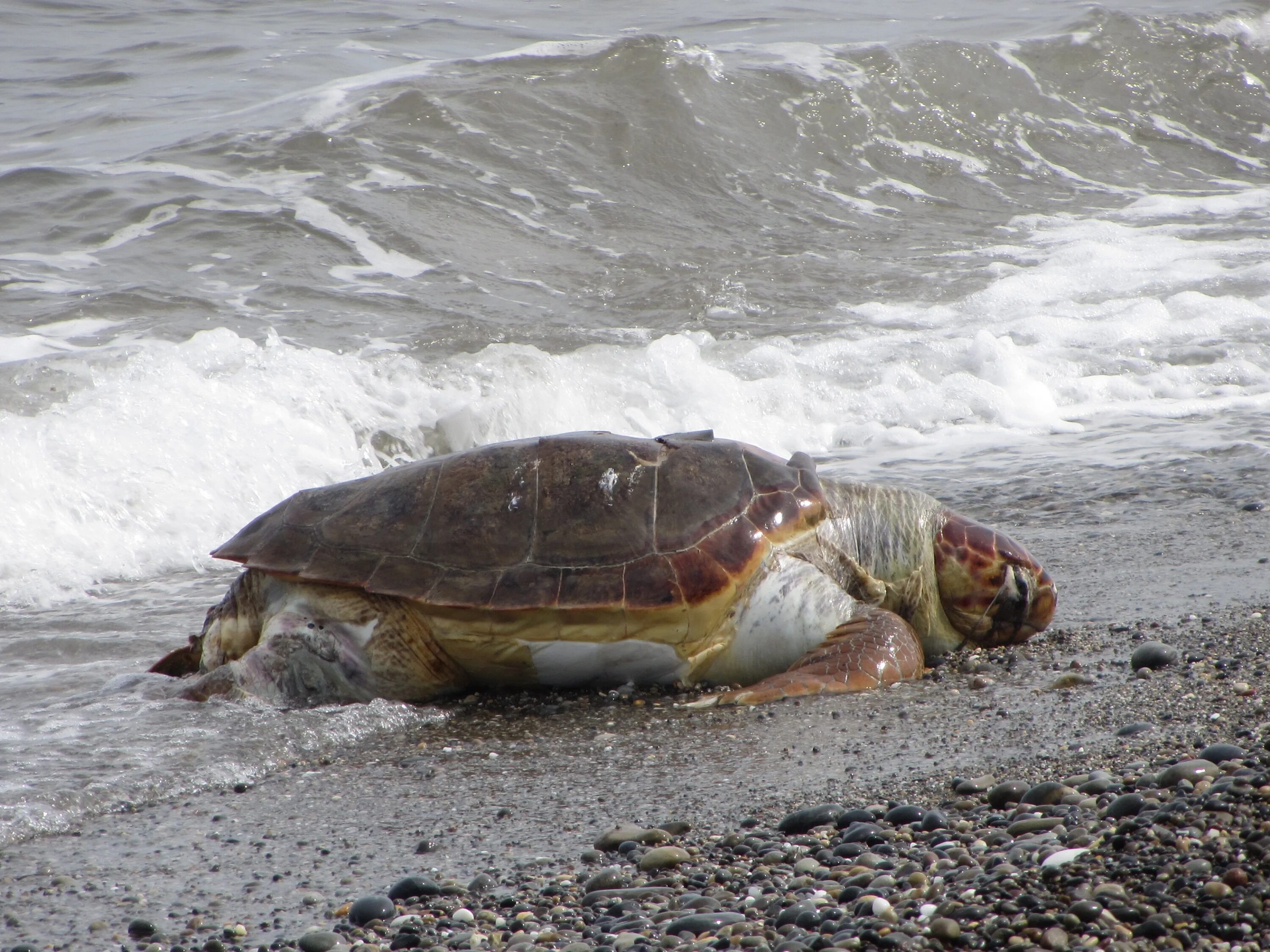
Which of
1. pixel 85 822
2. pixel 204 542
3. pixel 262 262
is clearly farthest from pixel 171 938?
pixel 262 262

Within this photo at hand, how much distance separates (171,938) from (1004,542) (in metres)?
2.94

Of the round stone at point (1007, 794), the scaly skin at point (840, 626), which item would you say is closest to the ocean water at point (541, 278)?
the scaly skin at point (840, 626)

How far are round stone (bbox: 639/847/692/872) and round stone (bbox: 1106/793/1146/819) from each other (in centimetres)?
81

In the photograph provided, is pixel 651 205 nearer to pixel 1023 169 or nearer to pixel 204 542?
pixel 1023 169

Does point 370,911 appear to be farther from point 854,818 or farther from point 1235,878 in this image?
point 1235,878

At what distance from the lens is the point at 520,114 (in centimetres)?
1320

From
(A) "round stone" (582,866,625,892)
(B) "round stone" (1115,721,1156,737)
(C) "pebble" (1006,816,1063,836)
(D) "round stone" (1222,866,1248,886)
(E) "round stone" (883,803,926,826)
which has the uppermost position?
Result: (D) "round stone" (1222,866,1248,886)

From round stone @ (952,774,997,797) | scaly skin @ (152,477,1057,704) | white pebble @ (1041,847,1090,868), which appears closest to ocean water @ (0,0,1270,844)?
scaly skin @ (152,477,1057,704)

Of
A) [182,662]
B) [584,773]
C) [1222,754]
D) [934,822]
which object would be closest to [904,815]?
[934,822]

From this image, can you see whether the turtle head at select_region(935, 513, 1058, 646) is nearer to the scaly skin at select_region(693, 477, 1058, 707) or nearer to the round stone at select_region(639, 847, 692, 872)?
the scaly skin at select_region(693, 477, 1058, 707)

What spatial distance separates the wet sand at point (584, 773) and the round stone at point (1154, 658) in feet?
0.16

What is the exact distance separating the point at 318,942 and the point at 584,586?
5.60 ft

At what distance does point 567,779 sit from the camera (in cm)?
308

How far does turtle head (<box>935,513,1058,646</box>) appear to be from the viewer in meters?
4.06
